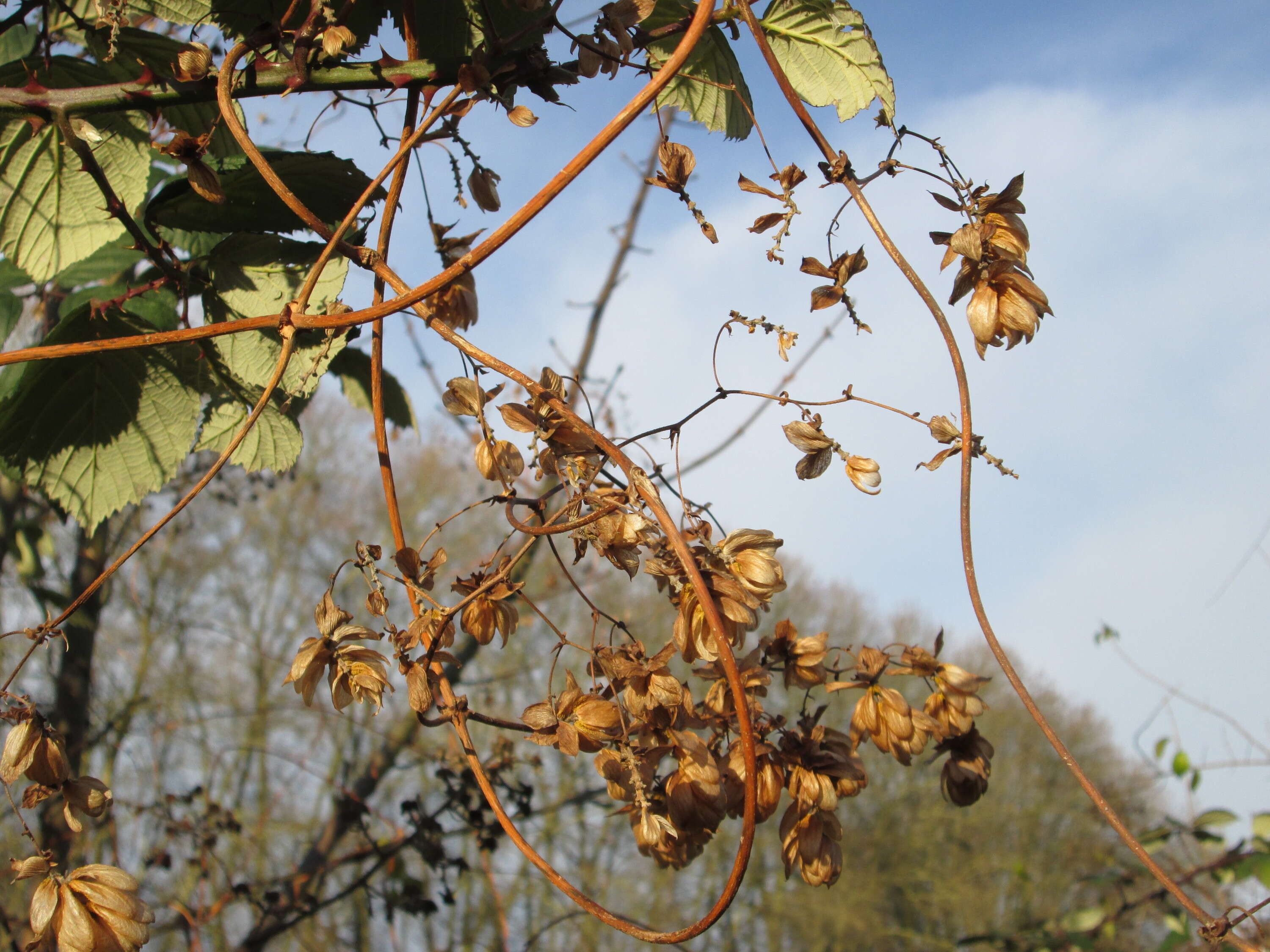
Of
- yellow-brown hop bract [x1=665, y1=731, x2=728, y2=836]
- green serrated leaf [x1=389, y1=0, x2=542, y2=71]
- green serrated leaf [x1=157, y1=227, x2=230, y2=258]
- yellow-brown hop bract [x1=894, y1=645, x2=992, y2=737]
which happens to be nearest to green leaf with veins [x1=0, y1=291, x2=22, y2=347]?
green serrated leaf [x1=157, y1=227, x2=230, y2=258]

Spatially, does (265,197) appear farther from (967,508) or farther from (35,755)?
(967,508)

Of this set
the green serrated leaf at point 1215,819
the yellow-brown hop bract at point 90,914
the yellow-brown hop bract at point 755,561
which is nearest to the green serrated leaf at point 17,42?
the yellow-brown hop bract at point 90,914

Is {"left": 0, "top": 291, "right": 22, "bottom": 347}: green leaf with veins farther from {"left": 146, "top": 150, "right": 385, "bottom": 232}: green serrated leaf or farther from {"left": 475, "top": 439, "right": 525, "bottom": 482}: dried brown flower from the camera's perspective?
{"left": 475, "top": 439, "right": 525, "bottom": 482}: dried brown flower

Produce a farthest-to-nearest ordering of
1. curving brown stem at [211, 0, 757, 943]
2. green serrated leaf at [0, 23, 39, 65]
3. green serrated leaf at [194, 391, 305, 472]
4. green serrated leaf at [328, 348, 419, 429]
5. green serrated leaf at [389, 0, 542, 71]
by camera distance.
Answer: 1. green serrated leaf at [0, 23, 39, 65]
2. green serrated leaf at [328, 348, 419, 429]
3. green serrated leaf at [194, 391, 305, 472]
4. green serrated leaf at [389, 0, 542, 71]
5. curving brown stem at [211, 0, 757, 943]

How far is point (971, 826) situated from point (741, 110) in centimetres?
1156

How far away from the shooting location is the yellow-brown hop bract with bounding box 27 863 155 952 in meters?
0.48

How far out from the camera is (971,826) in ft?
34.6

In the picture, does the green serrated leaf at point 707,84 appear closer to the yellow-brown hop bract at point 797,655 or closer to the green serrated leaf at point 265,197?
the green serrated leaf at point 265,197

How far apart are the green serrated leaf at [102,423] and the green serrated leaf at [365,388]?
0.23m

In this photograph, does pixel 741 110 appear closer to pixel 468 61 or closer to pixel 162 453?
pixel 468 61

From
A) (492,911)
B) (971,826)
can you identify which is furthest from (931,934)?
(492,911)

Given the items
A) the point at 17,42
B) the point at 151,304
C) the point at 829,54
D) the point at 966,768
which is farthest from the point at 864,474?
the point at 17,42

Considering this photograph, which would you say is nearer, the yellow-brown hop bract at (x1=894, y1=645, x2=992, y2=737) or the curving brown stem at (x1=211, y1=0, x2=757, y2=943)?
the curving brown stem at (x1=211, y1=0, x2=757, y2=943)

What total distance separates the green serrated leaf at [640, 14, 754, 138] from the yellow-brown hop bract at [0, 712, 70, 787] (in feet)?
2.12
